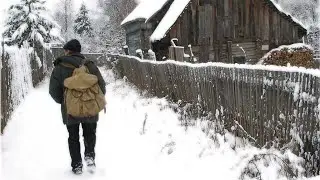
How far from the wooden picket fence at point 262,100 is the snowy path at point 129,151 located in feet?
1.41

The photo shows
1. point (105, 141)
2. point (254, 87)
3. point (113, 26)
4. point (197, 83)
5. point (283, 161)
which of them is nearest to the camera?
point (283, 161)

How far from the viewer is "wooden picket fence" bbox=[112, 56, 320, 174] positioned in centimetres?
515

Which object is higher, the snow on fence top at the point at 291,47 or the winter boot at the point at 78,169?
the snow on fence top at the point at 291,47

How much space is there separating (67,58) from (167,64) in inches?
192

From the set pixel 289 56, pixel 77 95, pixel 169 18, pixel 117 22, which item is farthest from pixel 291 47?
Result: pixel 117 22

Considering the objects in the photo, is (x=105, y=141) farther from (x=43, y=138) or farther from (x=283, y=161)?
(x=283, y=161)

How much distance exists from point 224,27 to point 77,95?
1543cm

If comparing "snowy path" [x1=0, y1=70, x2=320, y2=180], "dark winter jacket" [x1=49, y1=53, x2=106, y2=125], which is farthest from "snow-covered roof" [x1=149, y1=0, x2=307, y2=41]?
"dark winter jacket" [x1=49, y1=53, x2=106, y2=125]

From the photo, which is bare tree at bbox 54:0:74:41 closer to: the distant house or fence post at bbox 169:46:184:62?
the distant house

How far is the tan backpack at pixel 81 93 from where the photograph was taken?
588cm

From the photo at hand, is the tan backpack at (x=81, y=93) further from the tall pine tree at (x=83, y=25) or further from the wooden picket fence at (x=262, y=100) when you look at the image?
the tall pine tree at (x=83, y=25)

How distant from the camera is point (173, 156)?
6609 mm

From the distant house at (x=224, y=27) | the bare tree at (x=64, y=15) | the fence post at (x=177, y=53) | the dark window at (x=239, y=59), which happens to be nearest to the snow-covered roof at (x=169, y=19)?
the distant house at (x=224, y=27)

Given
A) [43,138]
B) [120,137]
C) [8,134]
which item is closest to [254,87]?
[120,137]
